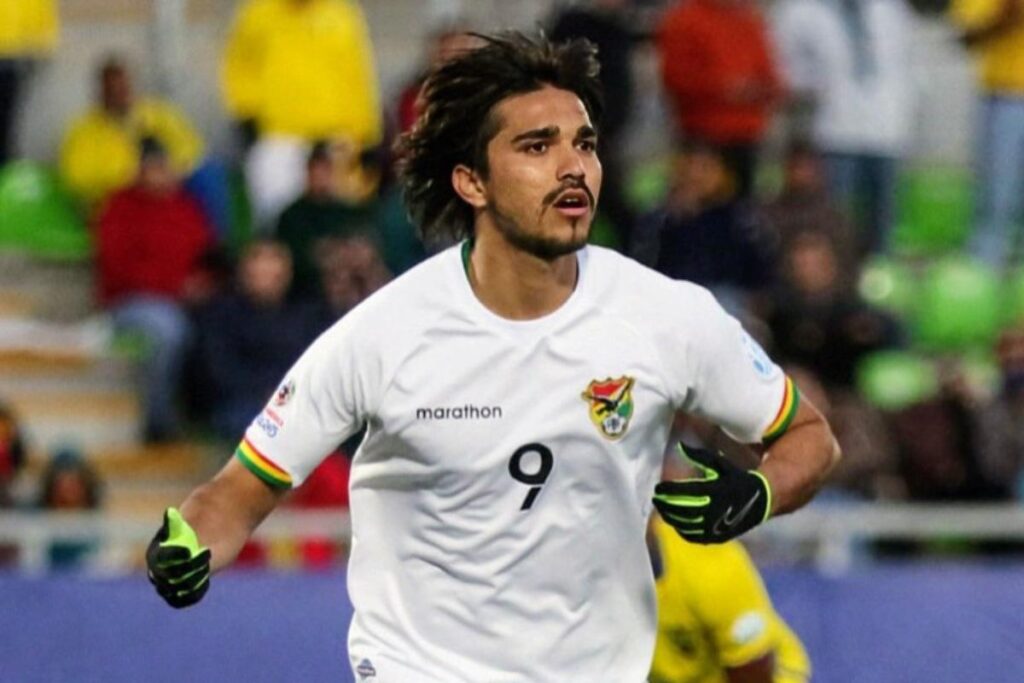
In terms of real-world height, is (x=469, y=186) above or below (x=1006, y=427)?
above

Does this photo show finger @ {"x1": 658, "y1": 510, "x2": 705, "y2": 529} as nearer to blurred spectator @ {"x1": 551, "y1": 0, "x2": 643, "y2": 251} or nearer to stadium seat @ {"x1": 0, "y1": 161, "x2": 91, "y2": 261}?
blurred spectator @ {"x1": 551, "y1": 0, "x2": 643, "y2": 251}

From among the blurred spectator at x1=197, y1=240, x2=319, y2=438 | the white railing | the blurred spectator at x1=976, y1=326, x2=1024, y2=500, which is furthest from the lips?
the blurred spectator at x1=197, y1=240, x2=319, y2=438

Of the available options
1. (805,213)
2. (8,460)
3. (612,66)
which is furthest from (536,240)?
(612,66)

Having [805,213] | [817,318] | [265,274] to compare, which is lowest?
[817,318]

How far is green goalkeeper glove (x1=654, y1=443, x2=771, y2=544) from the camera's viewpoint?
4902 mm

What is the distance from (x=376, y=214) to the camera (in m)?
11.1

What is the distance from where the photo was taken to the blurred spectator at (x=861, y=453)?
9.71 meters

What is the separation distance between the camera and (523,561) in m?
5.07

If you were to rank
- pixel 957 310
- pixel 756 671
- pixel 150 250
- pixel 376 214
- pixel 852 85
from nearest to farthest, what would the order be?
pixel 756 671, pixel 150 250, pixel 376 214, pixel 852 85, pixel 957 310

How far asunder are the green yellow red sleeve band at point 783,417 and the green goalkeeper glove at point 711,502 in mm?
253

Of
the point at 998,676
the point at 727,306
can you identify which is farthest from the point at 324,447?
the point at 727,306

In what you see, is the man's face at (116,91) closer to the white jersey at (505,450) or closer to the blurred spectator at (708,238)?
the blurred spectator at (708,238)

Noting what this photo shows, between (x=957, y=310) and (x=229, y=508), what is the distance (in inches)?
271

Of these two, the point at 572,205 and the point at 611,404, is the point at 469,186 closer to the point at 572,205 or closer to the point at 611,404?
the point at 572,205
